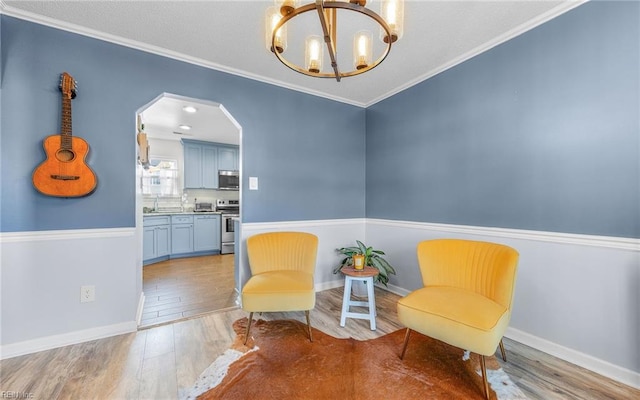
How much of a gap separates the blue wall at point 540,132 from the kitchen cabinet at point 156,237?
4.24m

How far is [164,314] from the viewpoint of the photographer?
2.54m

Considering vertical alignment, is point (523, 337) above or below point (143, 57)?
below

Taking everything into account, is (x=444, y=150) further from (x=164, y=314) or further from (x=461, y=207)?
(x=164, y=314)

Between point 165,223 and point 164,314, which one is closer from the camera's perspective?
point 164,314

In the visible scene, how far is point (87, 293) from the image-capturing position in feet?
6.85

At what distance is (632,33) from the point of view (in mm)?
1576

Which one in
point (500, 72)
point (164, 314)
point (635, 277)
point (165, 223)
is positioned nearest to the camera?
point (635, 277)

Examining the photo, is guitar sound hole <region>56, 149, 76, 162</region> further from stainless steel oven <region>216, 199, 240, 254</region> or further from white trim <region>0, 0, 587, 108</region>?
stainless steel oven <region>216, 199, 240, 254</region>

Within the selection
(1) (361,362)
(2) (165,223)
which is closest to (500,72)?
(1) (361,362)

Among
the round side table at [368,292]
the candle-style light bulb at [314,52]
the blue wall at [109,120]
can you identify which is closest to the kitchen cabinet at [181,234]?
the blue wall at [109,120]

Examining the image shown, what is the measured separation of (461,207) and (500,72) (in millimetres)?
1200

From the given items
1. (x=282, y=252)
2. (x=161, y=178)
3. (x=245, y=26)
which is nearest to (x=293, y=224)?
(x=282, y=252)

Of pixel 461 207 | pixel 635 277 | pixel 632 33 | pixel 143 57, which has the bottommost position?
pixel 635 277

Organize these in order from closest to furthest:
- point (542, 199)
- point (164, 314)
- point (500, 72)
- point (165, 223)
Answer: point (542, 199) → point (500, 72) → point (164, 314) → point (165, 223)
